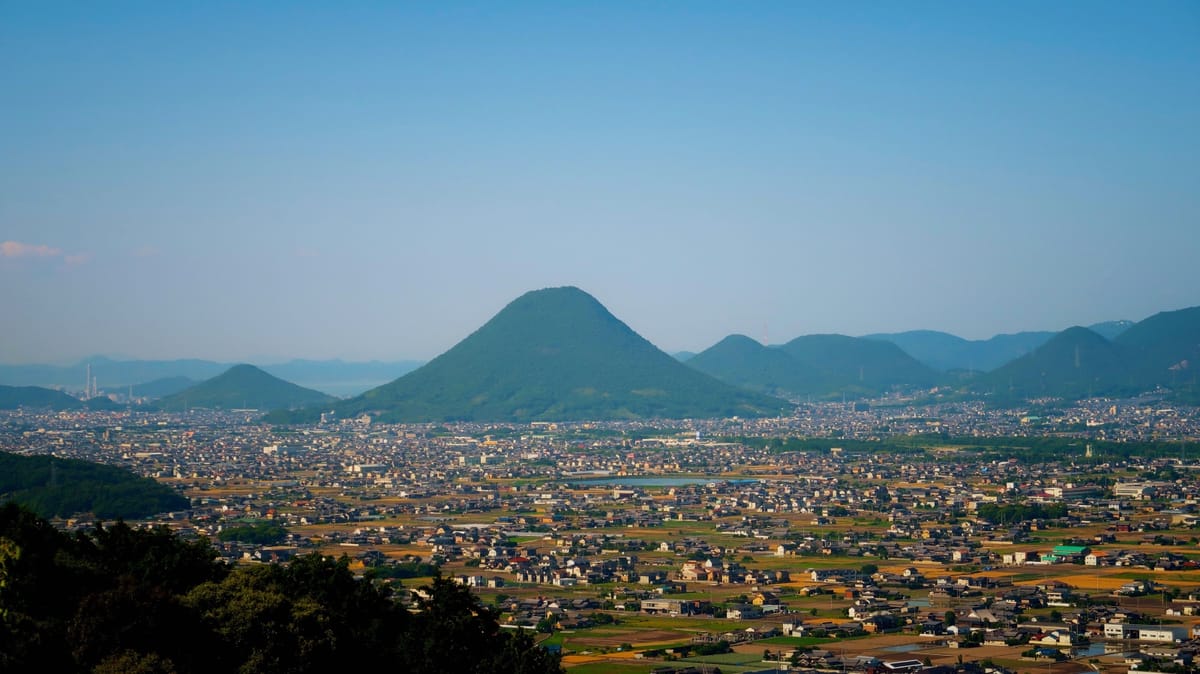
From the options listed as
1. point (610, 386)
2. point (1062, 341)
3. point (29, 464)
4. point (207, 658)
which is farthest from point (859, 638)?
point (1062, 341)

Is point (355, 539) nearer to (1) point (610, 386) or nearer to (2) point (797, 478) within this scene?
(2) point (797, 478)

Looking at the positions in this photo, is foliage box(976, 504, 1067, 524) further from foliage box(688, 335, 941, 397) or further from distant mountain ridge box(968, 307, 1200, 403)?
foliage box(688, 335, 941, 397)

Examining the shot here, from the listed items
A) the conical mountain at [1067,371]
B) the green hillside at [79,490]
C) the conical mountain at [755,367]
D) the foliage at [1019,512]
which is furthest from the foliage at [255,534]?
the conical mountain at [755,367]

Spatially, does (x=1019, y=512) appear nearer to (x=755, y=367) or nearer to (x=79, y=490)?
(x=79, y=490)

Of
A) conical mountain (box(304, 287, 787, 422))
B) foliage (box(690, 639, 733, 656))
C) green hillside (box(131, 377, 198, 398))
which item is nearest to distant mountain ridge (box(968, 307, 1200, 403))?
conical mountain (box(304, 287, 787, 422))

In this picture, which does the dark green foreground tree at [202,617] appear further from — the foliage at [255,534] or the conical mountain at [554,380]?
the conical mountain at [554,380]

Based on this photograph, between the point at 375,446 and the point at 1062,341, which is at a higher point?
the point at 1062,341
